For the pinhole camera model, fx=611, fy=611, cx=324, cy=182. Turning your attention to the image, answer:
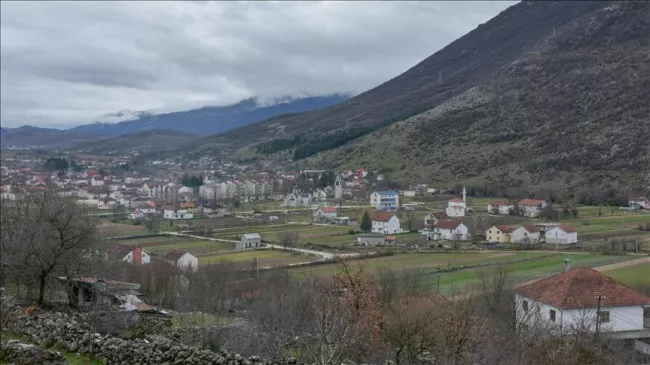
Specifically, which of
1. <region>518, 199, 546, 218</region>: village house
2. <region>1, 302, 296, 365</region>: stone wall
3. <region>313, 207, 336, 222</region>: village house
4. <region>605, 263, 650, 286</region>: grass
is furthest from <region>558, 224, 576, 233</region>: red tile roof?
<region>1, 302, 296, 365</region>: stone wall

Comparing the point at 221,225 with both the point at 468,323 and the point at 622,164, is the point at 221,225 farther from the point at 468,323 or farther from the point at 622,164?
the point at 468,323

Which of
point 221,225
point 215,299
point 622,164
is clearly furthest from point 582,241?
point 221,225

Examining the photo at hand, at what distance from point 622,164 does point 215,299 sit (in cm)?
5433

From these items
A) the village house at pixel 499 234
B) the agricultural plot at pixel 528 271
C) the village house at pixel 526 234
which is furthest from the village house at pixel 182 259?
the village house at pixel 499 234

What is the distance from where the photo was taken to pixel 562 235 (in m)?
56.0

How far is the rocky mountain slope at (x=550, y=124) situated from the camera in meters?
81.0

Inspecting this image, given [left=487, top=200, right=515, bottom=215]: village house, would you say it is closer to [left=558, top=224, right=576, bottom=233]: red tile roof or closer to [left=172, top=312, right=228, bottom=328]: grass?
[left=558, top=224, right=576, bottom=233]: red tile roof

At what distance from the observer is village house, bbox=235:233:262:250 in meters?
63.0

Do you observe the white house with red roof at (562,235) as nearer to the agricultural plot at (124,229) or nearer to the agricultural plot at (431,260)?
the agricultural plot at (431,260)

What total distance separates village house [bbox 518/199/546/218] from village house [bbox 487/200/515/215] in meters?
1.47

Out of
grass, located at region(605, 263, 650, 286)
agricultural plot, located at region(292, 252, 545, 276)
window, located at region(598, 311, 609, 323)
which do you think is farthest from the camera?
agricultural plot, located at region(292, 252, 545, 276)

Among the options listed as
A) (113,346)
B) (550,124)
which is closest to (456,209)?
(550,124)

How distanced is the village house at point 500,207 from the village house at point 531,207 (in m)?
1.47

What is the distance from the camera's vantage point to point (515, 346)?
705 inches
